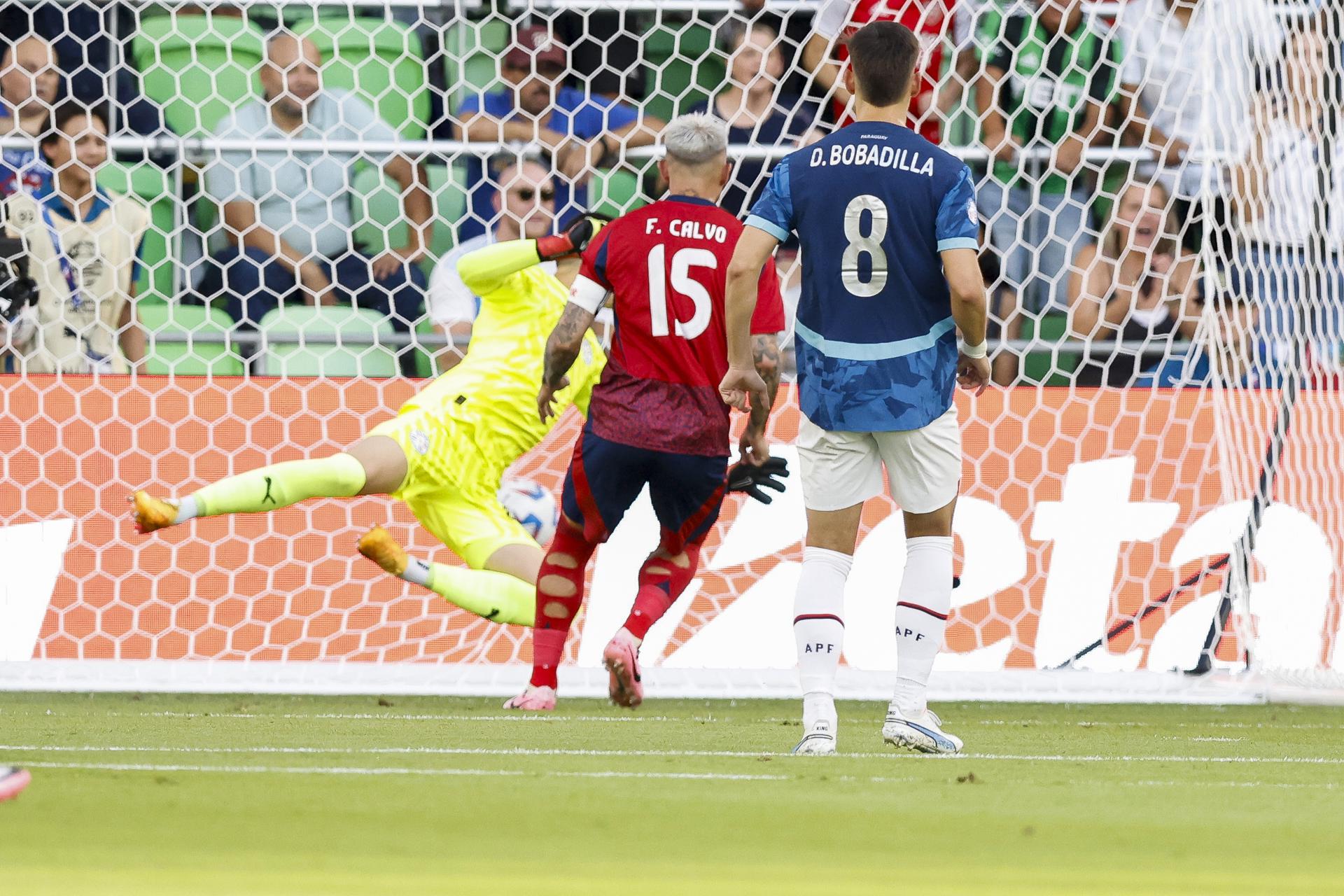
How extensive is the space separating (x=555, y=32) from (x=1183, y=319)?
288 cm

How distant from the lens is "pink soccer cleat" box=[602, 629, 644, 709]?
498 centimetres

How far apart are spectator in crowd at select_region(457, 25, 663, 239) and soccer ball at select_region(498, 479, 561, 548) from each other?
46.3 inches

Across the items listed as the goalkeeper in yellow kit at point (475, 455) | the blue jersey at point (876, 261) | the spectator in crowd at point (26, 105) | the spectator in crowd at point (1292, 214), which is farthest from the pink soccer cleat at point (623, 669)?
the spectator in crowd at point (26, 105)

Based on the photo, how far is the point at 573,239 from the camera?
547cm

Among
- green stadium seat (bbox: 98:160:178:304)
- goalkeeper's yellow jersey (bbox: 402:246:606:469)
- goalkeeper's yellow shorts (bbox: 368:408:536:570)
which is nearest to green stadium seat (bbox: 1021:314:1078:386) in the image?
goalkeeper's yellow jersey (bbox: 402:246:606:469)

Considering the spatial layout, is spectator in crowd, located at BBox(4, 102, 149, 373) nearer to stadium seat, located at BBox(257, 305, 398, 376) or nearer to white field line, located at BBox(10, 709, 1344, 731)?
stadium seat, located at BBox(257, 305, 398, 376)

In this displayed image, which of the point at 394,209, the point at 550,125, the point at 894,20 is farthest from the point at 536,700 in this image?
the point at 894,20

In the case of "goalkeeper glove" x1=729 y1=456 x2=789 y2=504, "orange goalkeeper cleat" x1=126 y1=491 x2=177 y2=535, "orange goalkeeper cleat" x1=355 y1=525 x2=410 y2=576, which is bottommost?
"orange goalkeeper cleat" x1=355 y1=525 x2=410 y2=576

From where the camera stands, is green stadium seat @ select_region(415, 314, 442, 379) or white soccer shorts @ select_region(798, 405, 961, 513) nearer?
white soccer shorts @ select_region(798, 405, 961, 513)

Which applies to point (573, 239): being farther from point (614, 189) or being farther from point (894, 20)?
point (894, 20)

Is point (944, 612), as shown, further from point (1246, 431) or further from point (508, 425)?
point (1246, 431)

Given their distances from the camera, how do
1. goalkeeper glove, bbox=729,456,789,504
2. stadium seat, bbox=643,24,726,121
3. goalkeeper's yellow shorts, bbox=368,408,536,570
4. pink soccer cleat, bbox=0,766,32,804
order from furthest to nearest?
stadium seat, bbox=643,24,726,121 < goalkeeper's yellow shorts, bbox=368,408,536,570 < goalkeeper glove, bbox=729,456,789,504 < pink soccer cleat, bbox=0,766,32,804

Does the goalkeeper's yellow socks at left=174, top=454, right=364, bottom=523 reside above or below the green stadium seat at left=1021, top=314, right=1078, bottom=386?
below

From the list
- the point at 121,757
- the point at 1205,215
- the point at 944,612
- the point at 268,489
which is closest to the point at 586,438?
the point at 268,489
